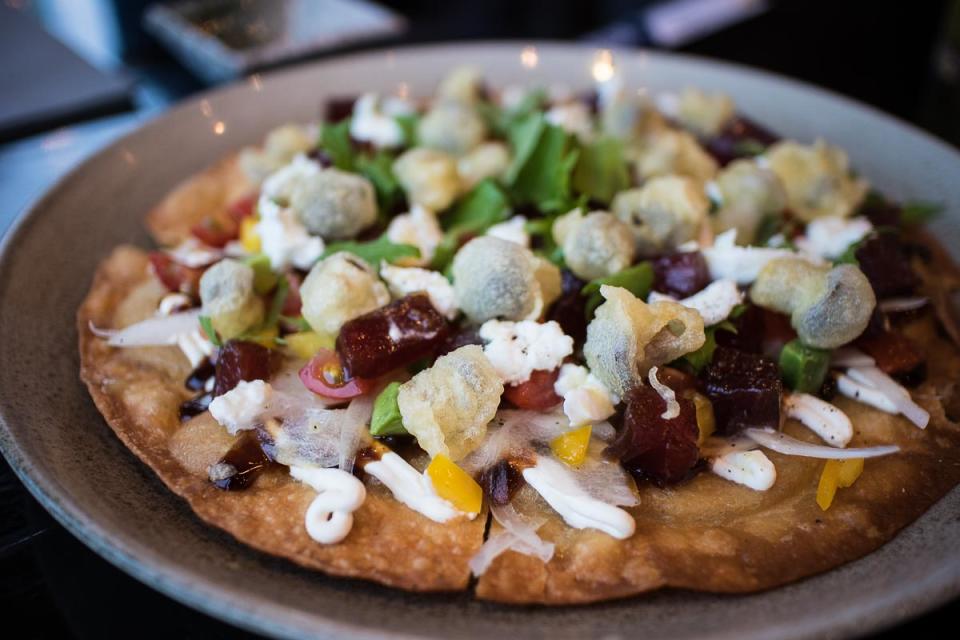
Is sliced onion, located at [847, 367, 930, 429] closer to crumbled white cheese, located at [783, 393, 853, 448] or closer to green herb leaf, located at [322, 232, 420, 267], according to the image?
crumbled white cheese, located at [783, 393, 853, 448]

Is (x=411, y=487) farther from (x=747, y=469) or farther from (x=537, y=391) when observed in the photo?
(x=747, y=469)

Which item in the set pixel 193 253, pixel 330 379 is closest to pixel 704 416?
pixel 330 379

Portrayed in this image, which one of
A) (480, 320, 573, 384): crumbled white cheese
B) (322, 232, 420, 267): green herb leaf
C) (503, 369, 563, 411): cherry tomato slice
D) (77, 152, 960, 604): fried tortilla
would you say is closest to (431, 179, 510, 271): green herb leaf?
(322, 232, 420, 267): green herb leaf

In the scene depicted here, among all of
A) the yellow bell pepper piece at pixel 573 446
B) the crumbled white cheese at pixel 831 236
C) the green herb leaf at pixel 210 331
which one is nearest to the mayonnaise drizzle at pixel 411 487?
the yellow bell pepper piece at pixel 573 446

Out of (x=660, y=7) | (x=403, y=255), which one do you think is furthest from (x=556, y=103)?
(x=660, y=7)

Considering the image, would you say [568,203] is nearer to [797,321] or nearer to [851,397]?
[797,321]

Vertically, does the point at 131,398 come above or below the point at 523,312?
below
